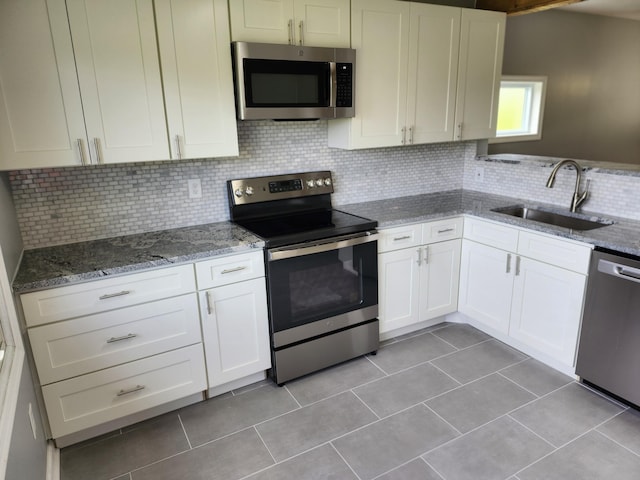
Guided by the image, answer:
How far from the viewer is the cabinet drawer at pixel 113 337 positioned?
191 cm

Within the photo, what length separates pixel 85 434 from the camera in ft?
7.02

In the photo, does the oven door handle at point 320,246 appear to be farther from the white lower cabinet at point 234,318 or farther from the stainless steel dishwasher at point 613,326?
the stainless steel dishwasher at point 613,326

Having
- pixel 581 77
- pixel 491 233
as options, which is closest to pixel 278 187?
pixel 491 233

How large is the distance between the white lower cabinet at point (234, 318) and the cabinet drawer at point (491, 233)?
4.96 ft

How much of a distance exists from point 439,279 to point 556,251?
0.81 meters

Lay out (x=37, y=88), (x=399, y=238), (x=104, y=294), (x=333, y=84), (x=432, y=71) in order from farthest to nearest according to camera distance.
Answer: (x=432, y=71) → (x=399, y=238) → (x=333, y=84) → (x=104, y=294) → (x=37, y=88)

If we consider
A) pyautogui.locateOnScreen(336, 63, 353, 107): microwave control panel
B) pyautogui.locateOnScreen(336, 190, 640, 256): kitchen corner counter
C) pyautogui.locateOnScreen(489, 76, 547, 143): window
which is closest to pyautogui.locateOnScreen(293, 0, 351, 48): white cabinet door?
pyautogui.locateOnScreen(336, 63, 353, 107): microwave control panel

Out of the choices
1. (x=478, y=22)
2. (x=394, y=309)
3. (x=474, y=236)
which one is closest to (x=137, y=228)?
(x=394, y=309)

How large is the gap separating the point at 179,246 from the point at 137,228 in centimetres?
41

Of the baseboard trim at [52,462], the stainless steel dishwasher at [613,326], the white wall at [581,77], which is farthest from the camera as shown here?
the white wall at [581,77]

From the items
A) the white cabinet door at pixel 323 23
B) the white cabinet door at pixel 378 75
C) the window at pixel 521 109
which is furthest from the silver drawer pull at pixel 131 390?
the window at pixel 521 109

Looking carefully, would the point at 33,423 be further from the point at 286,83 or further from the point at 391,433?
the point at 286,83

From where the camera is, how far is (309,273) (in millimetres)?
2436

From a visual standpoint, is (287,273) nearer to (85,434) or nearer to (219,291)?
(219,291)
